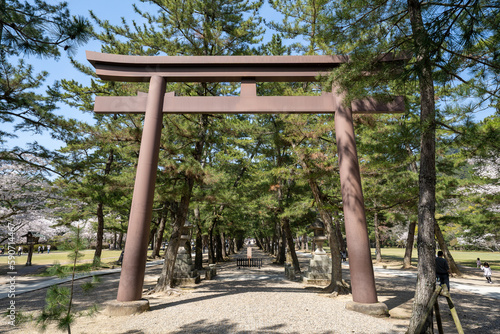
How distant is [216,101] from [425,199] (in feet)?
17.1

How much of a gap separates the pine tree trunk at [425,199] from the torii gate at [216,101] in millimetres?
1524

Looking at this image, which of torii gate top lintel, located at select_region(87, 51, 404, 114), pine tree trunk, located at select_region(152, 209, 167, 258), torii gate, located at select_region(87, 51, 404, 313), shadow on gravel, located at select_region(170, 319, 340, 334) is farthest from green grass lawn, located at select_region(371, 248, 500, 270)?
shadow on gravel, located at select_region(170, 319, 340, 334)

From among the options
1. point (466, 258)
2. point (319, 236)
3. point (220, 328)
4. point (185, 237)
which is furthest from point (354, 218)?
point (466, 258)

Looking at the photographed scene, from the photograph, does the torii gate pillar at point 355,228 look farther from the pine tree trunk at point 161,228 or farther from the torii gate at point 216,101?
the pine tree trunk at point 161,228

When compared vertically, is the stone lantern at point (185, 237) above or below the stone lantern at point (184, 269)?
above

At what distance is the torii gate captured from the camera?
242 inches

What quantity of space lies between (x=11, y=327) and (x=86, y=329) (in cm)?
188

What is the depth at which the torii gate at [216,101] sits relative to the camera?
6145 mm

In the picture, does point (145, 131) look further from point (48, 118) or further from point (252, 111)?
point (48, 118)

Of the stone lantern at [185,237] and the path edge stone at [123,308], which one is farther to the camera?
the stone lantern at [185,237]

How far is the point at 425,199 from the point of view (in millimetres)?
4512

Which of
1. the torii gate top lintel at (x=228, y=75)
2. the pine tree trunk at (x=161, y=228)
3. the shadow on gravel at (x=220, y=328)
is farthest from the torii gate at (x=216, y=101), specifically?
the pine tree trunk at (x=161, y=228)

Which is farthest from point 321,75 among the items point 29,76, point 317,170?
point 29,76

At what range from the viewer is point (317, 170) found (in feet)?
28.0
